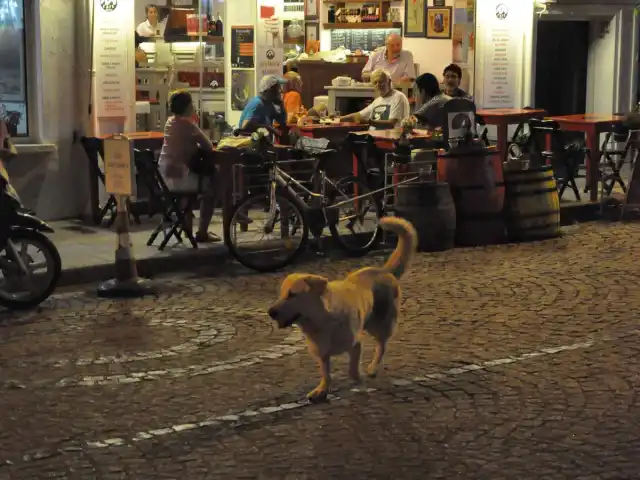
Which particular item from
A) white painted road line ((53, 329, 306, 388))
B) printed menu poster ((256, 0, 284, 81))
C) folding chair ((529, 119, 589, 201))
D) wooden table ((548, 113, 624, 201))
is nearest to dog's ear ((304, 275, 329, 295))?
white painted road line ((53, 329, 306, 388))

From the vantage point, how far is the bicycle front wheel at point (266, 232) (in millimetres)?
10242

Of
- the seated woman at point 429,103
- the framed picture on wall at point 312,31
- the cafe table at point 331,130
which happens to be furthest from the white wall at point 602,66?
the seated woman at point 429,103

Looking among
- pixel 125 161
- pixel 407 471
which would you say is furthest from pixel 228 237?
pixel 407 471

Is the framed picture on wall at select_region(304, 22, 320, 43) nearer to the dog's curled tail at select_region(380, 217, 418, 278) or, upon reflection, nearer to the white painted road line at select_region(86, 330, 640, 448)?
the white painted road line at select_region(86, 330, 640, 448)

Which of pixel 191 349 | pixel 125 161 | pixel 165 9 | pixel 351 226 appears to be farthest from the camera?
pixel 165 9

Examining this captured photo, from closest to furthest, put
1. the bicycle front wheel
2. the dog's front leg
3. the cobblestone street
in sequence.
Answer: the cobblestone street, the dog's front leg, the bicycle front wheel

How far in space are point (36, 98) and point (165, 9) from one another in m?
4.52

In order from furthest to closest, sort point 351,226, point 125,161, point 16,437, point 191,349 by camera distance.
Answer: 1. point 351,226
2. point 125,161
3. point 191,349
4. point 16,437

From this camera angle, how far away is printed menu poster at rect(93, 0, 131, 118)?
1268 cm

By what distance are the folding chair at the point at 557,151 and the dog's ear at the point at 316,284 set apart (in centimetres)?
799

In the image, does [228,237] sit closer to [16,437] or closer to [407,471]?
[16,437]

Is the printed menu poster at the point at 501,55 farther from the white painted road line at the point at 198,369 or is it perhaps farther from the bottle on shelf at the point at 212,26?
the white painted road line at the point at 198,369

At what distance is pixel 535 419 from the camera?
5828 millimetres

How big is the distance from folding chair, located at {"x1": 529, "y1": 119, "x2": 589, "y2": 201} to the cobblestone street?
172 inches
